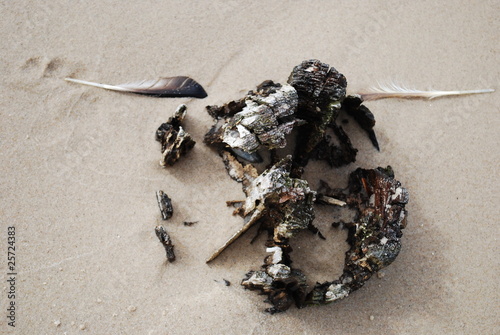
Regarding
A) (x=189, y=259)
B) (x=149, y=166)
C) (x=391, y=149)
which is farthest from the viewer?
(x=391, y=149)

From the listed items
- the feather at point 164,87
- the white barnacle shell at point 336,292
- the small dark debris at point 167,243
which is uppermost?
the feather at point 164,87

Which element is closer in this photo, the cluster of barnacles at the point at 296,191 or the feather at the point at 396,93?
the cluster of barnacles at the point at 296,191

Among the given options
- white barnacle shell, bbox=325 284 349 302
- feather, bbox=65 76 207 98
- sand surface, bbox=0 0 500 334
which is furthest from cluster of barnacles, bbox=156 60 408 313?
feather, bbox=65 76 207 98

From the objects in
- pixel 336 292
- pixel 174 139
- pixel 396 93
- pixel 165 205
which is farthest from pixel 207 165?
pixel 396 93

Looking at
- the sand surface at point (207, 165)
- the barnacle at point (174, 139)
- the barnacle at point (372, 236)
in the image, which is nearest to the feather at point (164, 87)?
the sand surface at point (207, 165)

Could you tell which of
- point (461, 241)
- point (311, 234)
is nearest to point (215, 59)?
point (311, 234)

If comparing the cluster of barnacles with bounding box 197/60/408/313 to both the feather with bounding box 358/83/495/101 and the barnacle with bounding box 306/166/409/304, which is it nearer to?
the barnacle with bounding box 306/166/409/304

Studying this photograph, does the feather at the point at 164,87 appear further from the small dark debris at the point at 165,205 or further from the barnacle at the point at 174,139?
the small dark debris at the point at 165,205

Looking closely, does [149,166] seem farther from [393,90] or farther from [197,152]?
[393,90]
